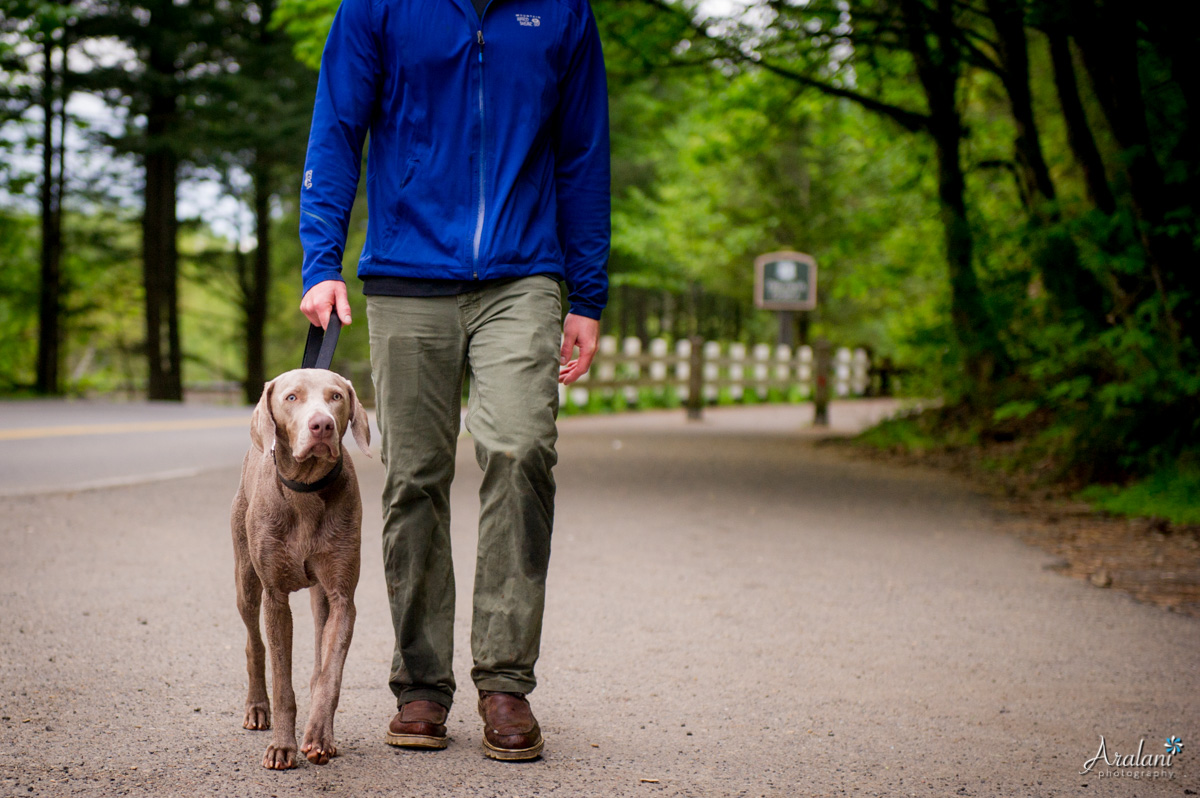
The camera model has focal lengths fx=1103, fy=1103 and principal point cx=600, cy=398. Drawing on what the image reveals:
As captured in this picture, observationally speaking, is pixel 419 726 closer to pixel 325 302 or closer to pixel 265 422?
pixel 265 422

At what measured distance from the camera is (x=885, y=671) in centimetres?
409

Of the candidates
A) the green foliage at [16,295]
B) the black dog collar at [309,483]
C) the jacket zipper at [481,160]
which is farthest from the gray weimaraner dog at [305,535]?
the green foliage at [16,295]

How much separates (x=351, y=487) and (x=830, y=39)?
9.01m

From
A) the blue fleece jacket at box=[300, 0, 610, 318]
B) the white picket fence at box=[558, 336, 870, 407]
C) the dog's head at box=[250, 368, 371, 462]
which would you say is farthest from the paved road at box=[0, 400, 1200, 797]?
the white picket fence at box=[558, 336, 870, 407]

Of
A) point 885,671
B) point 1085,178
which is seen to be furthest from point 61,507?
point 1085,178

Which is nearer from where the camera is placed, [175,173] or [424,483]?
[424,483]

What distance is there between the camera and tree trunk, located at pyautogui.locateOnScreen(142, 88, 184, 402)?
2434 centimetres

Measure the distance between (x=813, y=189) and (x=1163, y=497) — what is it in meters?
25.0

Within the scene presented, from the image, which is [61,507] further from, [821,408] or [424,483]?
[821,408]

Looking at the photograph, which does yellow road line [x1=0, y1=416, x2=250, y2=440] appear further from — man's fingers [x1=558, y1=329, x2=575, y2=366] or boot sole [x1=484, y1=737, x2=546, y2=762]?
boot sole [x1=484, y1=737, x2=546, y2=762]

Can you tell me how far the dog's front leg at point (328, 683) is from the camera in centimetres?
289

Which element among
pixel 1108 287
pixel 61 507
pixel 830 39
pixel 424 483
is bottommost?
pixel 61 507

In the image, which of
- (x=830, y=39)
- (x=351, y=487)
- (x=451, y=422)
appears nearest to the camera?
(x=351, y=487)

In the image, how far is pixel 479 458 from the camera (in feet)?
10.4
